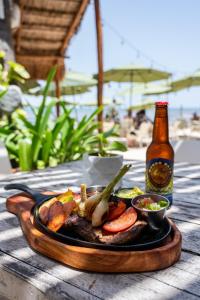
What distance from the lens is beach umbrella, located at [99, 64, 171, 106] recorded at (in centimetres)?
1036

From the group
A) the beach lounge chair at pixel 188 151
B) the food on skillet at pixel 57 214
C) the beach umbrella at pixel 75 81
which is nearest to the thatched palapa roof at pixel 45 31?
the beach umbrella at pixel 75 81

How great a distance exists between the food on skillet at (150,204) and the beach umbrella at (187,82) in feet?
34.0

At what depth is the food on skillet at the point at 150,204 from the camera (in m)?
0.66

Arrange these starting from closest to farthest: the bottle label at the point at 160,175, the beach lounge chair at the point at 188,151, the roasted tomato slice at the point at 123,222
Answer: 1. the roasted tomato slice at the point at 123,222
2. the bottle label at the point at 160,175
3. the beach lounge chair at the point at 188,151

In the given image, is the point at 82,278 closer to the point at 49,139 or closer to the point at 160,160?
the point at 160,160

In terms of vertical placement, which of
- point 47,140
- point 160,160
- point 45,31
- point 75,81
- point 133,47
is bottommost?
point 47,140

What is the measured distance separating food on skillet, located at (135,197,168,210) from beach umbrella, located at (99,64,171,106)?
32.6ft

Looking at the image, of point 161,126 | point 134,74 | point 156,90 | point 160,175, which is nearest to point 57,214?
point 160,175

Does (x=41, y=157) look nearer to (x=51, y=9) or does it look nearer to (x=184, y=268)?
(x=184, y=268)

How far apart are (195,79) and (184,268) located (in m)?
10.9

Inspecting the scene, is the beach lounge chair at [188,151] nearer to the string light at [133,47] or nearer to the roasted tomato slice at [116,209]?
the roasted tomato slice at [116,209]

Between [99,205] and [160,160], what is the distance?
299mm

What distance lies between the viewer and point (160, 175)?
0.88 m

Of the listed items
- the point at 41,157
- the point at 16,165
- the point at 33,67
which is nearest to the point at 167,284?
the point at 41,157
